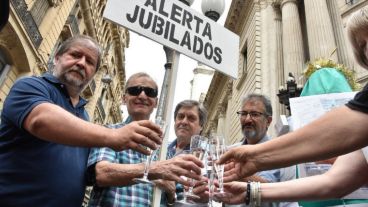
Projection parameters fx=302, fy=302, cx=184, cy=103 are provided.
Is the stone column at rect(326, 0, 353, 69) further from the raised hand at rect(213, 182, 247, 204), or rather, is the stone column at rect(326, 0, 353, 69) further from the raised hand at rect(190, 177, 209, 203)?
the raised hand at rect(190, 177, 209, 203)

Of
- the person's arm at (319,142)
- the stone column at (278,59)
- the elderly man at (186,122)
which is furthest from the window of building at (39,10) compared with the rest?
the person's arm at (319,142)

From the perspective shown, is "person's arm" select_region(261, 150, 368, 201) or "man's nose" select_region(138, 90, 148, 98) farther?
"man's nose" select_region(138, 90, 148, 98)

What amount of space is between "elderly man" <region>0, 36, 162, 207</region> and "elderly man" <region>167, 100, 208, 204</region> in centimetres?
108

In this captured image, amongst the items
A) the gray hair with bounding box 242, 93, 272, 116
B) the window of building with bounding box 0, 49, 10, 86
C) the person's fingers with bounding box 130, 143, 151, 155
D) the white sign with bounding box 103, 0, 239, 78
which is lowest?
the person's fingers with bounding box 130, 143, 151, 155

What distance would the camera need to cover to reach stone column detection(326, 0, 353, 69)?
415 inches

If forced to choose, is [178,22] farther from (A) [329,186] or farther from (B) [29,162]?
(A) [329,186]

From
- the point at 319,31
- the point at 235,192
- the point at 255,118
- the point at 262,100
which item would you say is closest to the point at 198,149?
the point at 235,192

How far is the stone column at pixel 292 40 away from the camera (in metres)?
11.9

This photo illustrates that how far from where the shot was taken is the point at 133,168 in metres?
1.84

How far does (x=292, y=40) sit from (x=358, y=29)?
38.3 ft

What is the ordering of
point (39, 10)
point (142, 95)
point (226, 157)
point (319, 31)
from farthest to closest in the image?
point (39, 10) < point (319, 31) < point (142, 95) < point (226, 157)

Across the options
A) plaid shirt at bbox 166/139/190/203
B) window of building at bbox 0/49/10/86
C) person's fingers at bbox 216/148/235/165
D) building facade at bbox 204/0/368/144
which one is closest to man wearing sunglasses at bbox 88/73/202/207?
person's fingers at bbox 216/148/235/165

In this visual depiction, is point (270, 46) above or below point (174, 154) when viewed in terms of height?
above

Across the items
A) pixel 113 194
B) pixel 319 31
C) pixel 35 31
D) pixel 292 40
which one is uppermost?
pixel 292 40
